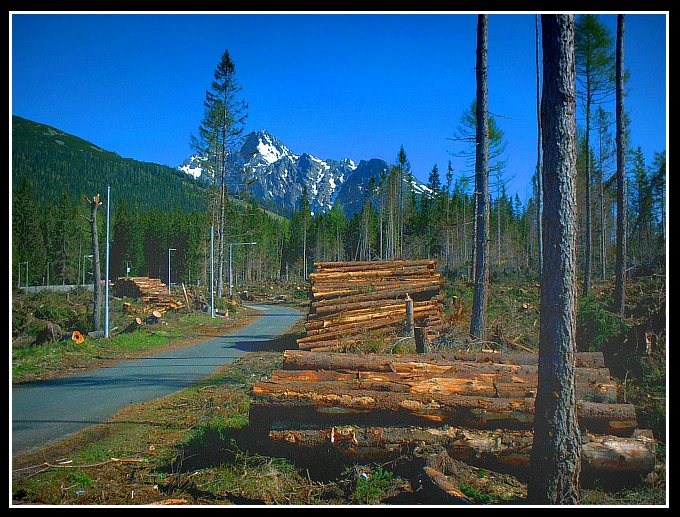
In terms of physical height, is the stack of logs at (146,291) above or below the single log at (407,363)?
below

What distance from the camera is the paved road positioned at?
6770mm

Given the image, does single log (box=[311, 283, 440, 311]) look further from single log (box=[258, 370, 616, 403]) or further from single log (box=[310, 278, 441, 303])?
single log (box=[258, 370, 616, 403])

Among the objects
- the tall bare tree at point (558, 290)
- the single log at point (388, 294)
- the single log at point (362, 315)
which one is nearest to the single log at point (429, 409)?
the tall bare tree at point (558, 290)

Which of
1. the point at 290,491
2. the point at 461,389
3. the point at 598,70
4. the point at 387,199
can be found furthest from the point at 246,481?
the point at 387,199

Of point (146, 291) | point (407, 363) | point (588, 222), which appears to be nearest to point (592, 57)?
point (588, 222)

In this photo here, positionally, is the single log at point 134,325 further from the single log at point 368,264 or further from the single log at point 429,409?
the single log at point 429,409

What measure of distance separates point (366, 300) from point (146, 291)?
871 inches

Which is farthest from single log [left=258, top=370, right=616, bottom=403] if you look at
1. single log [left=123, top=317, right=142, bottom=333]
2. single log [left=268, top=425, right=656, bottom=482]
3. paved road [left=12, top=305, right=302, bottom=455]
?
single log [left=123, top=317, right=142, bottom=333]

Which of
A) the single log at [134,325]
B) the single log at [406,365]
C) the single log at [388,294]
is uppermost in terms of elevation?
the single log at [388,294]

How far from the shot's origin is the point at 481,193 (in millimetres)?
11062

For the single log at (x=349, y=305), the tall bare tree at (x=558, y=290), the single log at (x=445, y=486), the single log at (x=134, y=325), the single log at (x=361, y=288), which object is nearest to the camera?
the tall bare tree at (x=558, y=290)

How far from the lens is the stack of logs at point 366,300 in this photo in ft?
43.9

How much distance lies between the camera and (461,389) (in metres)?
5.50

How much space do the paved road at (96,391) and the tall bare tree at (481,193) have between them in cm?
641
